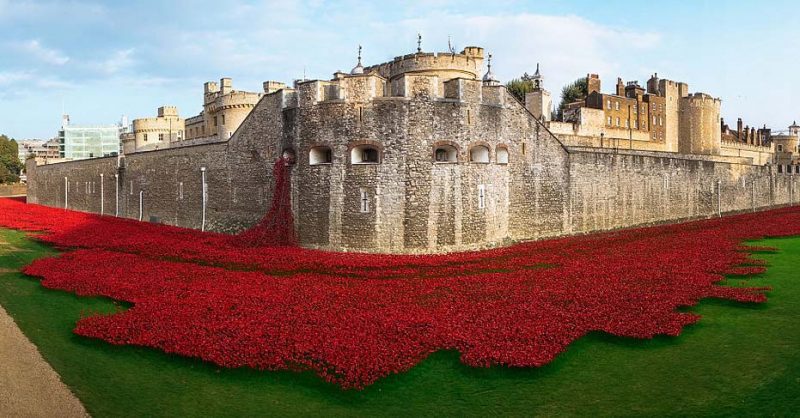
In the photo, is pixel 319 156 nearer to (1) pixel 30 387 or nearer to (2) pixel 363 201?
(2) pixel 363 201

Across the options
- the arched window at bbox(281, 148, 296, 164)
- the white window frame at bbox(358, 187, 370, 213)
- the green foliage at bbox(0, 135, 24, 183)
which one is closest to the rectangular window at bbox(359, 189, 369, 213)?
the white window frame at bbox(358, 187, 370, 213)

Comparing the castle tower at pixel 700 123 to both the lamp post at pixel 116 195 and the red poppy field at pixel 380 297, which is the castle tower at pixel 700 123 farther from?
the lamp post at pixel 116 195

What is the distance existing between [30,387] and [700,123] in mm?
68971

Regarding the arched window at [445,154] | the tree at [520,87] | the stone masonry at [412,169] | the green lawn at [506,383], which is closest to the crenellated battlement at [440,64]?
the stone masonry at [412,169]

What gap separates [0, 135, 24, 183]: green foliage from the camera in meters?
100

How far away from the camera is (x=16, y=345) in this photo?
11141mm

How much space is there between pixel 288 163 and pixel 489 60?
2753cm

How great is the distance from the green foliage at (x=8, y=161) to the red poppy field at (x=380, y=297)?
92.9 meters

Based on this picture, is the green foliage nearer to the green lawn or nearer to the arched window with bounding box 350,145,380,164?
the arched window with bounding box 350,145,380,164

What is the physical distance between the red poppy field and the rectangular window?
2046 millimetres

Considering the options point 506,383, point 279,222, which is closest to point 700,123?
point 279,222

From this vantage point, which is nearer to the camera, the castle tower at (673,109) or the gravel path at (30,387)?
the gravel path at (30,387)

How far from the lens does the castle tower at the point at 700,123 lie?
64.7m

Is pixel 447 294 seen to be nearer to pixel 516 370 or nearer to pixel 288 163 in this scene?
pixel 516 370
